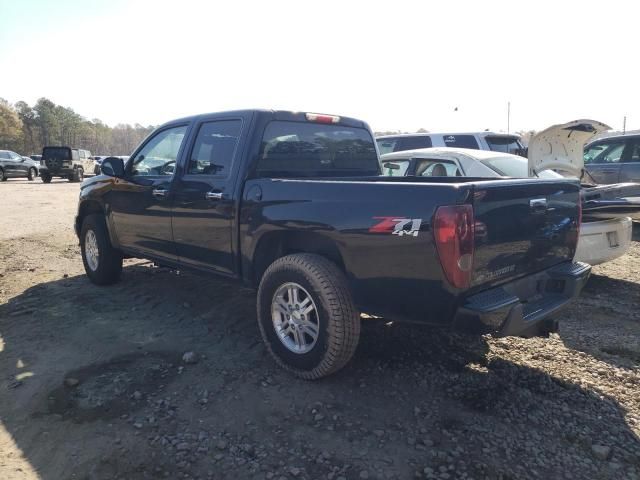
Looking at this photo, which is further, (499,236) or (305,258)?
(305,258)

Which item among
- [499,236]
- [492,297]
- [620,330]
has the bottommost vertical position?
[620,330]

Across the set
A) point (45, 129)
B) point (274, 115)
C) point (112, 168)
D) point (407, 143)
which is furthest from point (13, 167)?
point (45, 129)

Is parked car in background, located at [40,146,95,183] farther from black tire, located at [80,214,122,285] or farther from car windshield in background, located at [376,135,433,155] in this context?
black tire, located at [80,214,122,285]

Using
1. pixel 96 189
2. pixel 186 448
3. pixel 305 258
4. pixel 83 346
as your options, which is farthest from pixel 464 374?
pixel 96 189

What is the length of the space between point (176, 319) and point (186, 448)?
210cm

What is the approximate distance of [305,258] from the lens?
130 inches

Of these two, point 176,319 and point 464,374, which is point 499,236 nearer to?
point 464,374

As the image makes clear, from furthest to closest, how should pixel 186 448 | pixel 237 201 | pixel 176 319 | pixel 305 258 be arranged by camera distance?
pixel 176 319 < pixel 237 201 < pixel 305 258 < pixel 186 448

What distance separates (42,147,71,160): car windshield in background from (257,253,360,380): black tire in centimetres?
2714

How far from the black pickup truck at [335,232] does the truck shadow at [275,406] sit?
1.38 ft

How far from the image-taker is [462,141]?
10.0 metres

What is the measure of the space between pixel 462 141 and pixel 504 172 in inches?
147

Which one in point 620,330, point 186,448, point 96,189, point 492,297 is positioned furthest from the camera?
point 96,189

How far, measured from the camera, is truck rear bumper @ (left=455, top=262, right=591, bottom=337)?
2.70 metres
